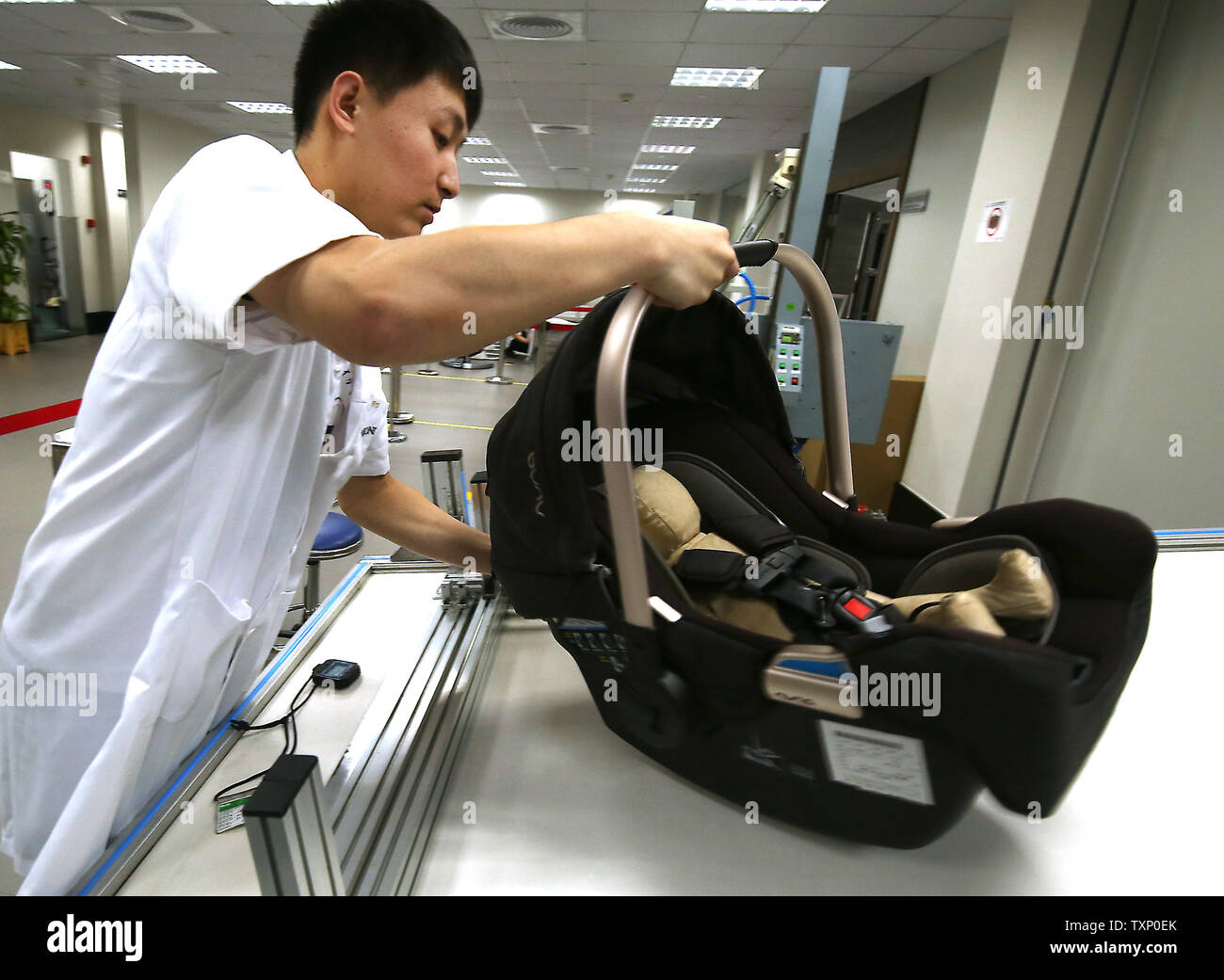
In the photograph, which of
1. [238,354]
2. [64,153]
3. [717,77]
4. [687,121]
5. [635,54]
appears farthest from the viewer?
[64,153]

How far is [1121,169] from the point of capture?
314cm

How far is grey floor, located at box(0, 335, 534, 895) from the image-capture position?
126 inches

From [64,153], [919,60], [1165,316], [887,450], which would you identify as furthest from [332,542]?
[64,153]

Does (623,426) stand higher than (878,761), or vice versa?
(623,426)

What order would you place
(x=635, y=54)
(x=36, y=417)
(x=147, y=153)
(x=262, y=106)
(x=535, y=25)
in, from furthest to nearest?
(x=147, y=153) < (x=262, y=106) < (x=635, y=54) < (x=36, y=417) < (x=535, y=25)

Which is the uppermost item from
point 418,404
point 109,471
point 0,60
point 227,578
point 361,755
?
point 0,60

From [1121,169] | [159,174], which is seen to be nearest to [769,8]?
[1121,169]

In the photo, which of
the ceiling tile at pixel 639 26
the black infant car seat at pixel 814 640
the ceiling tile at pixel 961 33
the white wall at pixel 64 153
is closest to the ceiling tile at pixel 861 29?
the ceiling tile at pixel 961 33

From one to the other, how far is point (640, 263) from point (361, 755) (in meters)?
0.67

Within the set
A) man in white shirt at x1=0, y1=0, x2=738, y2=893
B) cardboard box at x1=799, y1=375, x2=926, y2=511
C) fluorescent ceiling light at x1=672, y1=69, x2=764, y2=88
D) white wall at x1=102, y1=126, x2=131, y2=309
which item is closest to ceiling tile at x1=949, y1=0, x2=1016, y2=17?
fluorescent ceiling light at x1=672, y1=69, x2=764, y2=88

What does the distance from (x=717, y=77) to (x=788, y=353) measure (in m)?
4.31

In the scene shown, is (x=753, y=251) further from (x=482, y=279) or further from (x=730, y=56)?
(x=730, y=56)

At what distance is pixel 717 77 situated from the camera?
19.4ft

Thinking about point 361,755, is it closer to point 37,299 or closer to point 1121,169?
point 1121,169
